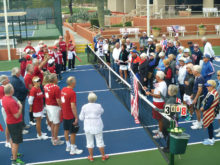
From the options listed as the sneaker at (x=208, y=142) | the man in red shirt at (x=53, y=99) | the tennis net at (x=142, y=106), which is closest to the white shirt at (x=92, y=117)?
the man in red shirt at (x=53, y=99)

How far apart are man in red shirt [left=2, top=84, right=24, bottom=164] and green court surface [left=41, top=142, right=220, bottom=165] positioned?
3.62ft

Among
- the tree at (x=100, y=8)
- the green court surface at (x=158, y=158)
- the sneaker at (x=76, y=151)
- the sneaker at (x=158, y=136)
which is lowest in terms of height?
the green court surface at (x=158, y=158)

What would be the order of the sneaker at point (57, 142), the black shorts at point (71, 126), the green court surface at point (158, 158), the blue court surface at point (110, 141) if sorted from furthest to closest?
the sneaker at point (57, 142) → the blue court surface at point (110, 141) → the black shorts at point (71, 126) → the green court surface at point (158, 158)

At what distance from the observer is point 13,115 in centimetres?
716

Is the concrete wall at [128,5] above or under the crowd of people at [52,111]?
above

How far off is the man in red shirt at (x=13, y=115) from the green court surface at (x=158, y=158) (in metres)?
1.10

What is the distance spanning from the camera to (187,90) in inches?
370

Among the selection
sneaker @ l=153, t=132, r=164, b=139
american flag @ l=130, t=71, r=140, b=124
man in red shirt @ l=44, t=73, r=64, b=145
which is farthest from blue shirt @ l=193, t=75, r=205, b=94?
man in red shirt @ l=44, t=73, r=64, b=145

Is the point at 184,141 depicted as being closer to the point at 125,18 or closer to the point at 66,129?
the point at 66,129

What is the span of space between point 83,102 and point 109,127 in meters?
2.87

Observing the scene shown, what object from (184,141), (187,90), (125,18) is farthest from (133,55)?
(125,18)

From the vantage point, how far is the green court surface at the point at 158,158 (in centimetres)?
754

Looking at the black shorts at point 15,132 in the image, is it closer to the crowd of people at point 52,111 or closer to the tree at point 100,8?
the crowd of people at point 52,111

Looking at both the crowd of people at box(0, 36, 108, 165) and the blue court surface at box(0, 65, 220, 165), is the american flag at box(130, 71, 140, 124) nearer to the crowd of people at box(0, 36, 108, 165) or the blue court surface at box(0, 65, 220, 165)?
the blue court surface at box(0, 65, 220, 165)
